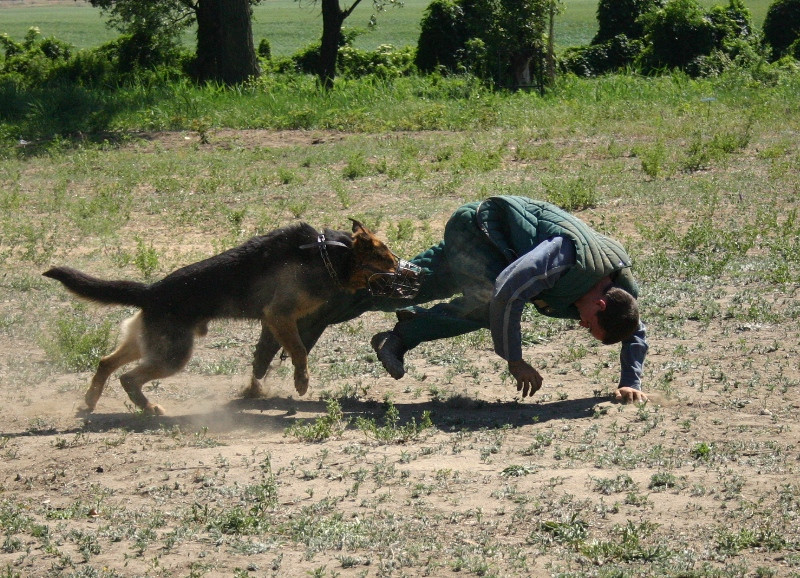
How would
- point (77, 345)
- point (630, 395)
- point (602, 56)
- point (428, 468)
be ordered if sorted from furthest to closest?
point (602, 56) < point (77, 345) < point (630, 395) < point (428, 468)

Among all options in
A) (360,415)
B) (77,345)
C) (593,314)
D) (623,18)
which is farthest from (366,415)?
(623,18)

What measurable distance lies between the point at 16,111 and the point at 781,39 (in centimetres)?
2150

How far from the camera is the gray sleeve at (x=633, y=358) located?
6.52 m

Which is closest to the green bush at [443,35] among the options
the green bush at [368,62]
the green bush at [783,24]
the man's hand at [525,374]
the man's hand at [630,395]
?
the green bush at [368,62]

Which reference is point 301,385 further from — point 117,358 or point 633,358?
point 633,358

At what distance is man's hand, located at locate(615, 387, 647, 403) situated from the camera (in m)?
6.47

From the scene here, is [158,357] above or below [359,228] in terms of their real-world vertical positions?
below

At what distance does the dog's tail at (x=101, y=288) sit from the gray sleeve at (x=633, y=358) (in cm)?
302

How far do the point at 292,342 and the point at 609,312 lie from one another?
2040 mm

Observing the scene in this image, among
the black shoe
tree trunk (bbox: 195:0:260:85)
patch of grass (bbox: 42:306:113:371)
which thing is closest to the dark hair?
the black shoe

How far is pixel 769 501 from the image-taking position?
4797mm

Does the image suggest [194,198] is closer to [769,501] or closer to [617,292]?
[617,292]

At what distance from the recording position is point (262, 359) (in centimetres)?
724

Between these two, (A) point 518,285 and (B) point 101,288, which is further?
(B) point 101,288
